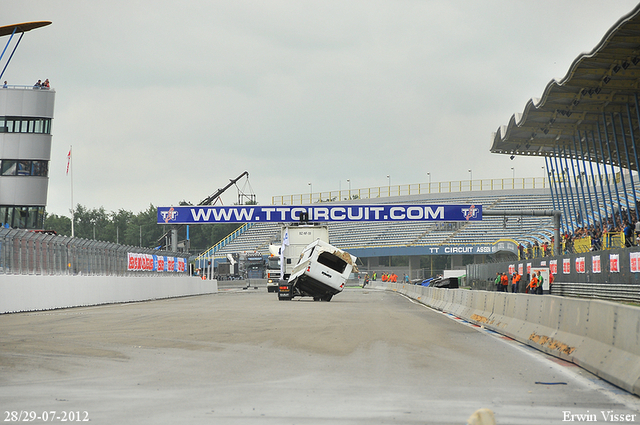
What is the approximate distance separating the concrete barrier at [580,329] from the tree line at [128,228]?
12372cm

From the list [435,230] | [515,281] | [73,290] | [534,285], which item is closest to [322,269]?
[534,285]

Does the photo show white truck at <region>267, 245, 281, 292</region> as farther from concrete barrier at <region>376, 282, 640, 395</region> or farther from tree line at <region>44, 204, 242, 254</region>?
tree line at <region>44, 204, 242, 254</region>

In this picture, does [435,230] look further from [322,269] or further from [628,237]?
[628,237]

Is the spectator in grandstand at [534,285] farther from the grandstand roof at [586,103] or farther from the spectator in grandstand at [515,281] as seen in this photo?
the grandstand roof at [586,103]

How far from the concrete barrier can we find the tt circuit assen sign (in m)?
38.2

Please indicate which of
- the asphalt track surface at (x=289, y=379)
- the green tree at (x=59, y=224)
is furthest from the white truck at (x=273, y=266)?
the green tree at (x=59, y=224)

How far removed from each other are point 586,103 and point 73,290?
27387 mm

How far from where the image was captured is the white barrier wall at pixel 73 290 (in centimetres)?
2409

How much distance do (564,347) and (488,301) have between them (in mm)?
8196

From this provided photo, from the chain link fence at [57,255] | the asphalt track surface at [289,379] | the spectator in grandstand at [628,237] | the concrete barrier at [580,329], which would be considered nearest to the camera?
the asphalt track surface at [289,379]

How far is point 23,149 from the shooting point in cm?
5344

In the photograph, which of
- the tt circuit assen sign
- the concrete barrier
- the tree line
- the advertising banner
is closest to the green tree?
the tree line

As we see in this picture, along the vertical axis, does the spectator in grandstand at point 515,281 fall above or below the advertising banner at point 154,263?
below

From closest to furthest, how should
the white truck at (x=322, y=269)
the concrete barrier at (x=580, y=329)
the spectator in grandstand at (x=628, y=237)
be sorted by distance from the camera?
1. the concrete barrier at (x=580, y=329)
2. the spectator in grandstand at (x=628, y=237)
3. the white truck at (x=322, y=269)
